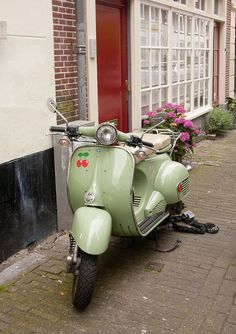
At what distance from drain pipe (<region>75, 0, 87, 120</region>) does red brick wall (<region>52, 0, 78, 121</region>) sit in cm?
4

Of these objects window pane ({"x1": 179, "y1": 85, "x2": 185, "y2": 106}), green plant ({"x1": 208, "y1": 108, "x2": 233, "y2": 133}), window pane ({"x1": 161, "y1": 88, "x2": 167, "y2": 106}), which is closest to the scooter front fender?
window pane ({"x1": 161, "y1": 88, "x2": 167, "y2": 106})

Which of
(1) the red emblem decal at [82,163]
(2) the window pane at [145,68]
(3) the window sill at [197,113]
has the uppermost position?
(2) the window pane at [145,68]

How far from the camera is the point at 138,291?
3689 mm

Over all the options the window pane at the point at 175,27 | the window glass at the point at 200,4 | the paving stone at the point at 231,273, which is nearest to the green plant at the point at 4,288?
the paving stone at the point at 231,273

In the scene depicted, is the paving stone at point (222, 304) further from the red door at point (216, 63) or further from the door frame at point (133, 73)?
the red door at point (216, 63)

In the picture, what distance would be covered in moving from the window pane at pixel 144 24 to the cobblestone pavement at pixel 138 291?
133 inches

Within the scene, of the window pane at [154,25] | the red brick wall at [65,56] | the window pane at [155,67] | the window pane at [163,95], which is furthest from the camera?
the window pane at [163,95]

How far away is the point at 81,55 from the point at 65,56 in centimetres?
27

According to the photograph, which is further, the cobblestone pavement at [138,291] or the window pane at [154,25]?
the window pane at [154,25]

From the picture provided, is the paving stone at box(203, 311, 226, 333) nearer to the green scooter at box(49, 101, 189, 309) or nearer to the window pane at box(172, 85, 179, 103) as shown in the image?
the green scooter at box(49, 101, 189, 309)

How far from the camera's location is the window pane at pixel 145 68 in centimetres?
719

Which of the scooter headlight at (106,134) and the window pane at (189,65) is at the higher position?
the window pane at (189,65)

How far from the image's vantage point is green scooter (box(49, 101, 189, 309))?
131 inches

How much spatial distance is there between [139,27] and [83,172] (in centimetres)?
374
